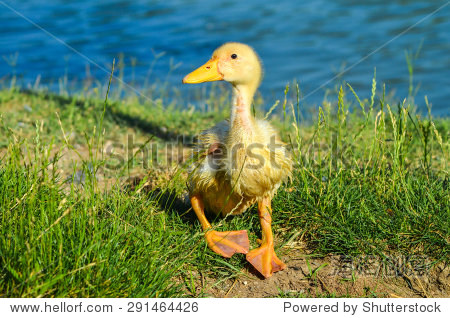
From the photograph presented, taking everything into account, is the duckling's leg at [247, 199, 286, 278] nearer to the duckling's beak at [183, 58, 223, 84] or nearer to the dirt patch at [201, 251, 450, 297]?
the dirt patch at [201, 251, 450, 297]

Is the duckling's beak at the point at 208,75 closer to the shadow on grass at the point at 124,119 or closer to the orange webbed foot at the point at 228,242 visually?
the orange webbed foot at the point at 228,242

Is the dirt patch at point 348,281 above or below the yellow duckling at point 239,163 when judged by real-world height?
below

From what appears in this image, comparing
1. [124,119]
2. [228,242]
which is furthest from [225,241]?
[124,119]

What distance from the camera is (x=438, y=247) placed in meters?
3.59

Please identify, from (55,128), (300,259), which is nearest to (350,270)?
(300,259)

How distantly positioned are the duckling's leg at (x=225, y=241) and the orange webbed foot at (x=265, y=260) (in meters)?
0.08

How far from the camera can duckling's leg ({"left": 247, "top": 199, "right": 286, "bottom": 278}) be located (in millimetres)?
3535

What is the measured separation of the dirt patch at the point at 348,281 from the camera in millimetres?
3426

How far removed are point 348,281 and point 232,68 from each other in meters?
1.65

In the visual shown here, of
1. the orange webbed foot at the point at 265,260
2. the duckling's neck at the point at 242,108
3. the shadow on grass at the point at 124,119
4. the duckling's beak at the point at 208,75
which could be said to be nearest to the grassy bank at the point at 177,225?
the orange webbed foot at the point at 265,260

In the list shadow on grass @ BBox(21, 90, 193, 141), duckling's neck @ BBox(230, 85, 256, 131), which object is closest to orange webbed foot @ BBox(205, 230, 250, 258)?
duckling's neck @ BBox(230, 85, 256, 131)

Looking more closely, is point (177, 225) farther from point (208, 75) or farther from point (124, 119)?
point (124, 119)

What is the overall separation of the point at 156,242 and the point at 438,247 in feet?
6.19
